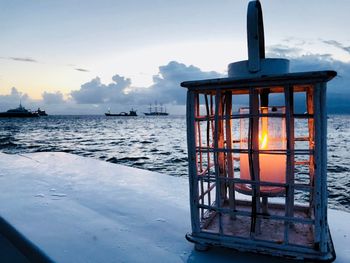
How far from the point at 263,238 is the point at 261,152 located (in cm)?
39

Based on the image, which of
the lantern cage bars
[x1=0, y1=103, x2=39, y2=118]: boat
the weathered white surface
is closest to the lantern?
the lantern cage bars

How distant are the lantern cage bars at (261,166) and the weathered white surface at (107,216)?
152mm

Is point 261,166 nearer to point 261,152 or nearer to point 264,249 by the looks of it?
point 261,152

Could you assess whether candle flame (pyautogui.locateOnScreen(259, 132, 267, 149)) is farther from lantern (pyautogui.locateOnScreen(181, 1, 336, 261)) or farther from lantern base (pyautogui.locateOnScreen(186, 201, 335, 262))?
lantern base (pyautogui.locateOnScreen(186, 201, 335, 262))

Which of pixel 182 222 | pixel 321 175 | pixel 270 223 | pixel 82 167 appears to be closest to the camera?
pixel 321 175

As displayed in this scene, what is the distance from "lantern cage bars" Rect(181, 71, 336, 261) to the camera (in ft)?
3.64

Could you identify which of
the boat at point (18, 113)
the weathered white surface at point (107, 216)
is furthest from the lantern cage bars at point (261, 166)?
the boat at point (18, 113)

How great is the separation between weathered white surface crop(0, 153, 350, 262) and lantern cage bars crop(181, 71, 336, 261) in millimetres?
152

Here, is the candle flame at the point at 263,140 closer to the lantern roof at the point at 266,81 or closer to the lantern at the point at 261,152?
the lantern at the point at 261,152

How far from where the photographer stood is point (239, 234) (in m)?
1.36

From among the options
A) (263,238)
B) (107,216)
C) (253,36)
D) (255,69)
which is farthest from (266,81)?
(107,216)

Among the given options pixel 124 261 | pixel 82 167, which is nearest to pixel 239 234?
pixel 124 261

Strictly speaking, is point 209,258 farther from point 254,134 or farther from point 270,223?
point 254,134

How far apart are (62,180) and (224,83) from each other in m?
2.29
